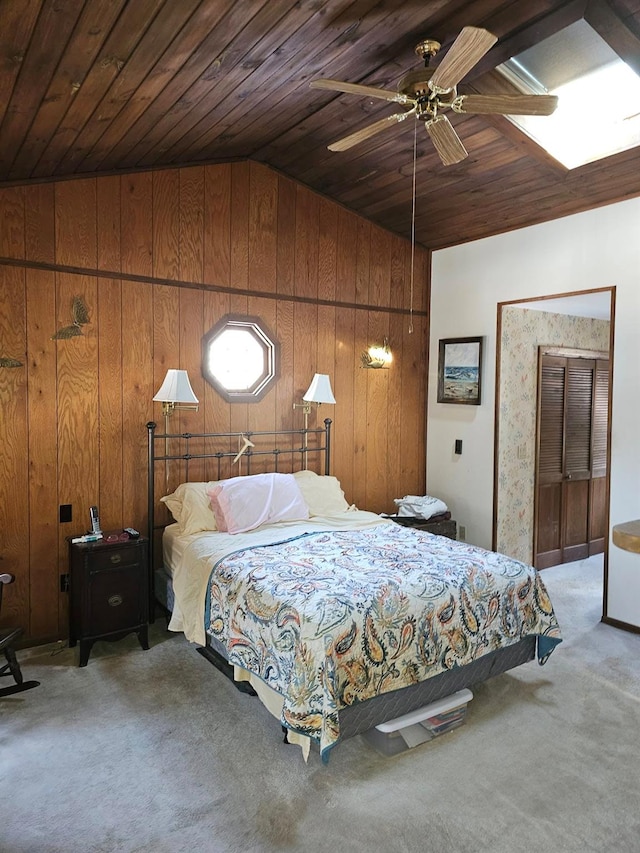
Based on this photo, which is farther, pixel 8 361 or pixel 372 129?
pixel 8 361

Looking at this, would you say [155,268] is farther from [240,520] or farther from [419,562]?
[419,562]

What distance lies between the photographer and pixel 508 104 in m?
2.43

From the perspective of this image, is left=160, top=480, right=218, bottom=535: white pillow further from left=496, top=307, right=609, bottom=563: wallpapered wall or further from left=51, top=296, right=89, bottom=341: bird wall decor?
left=496, top=307, right=609, bottom=563: wallpapered wall

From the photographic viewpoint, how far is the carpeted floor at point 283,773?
2.09 m

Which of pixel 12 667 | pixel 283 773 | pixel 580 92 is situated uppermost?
pixel 580 92

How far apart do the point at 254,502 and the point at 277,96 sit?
2.47m

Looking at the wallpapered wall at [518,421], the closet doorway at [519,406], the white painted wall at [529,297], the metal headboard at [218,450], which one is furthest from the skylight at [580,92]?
the metal headboard at [218,450]

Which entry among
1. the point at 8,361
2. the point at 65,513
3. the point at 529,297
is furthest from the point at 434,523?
the point at 8,361

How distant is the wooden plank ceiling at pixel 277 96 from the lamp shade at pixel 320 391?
1571 millimetres

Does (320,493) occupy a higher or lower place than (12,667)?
higher

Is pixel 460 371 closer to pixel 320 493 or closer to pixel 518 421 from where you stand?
pixel 518 421

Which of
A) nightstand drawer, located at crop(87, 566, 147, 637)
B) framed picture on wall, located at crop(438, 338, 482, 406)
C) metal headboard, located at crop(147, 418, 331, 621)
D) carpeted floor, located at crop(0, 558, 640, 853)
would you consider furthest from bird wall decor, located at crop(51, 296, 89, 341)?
framed picture on wall, located at crop(438, 338, 482, 406)

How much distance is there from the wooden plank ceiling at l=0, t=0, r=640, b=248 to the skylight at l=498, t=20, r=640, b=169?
0.35 ft

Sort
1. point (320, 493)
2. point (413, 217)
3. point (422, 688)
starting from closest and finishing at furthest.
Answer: point (422, 688) < point (320, 493) < point (413, 217)
